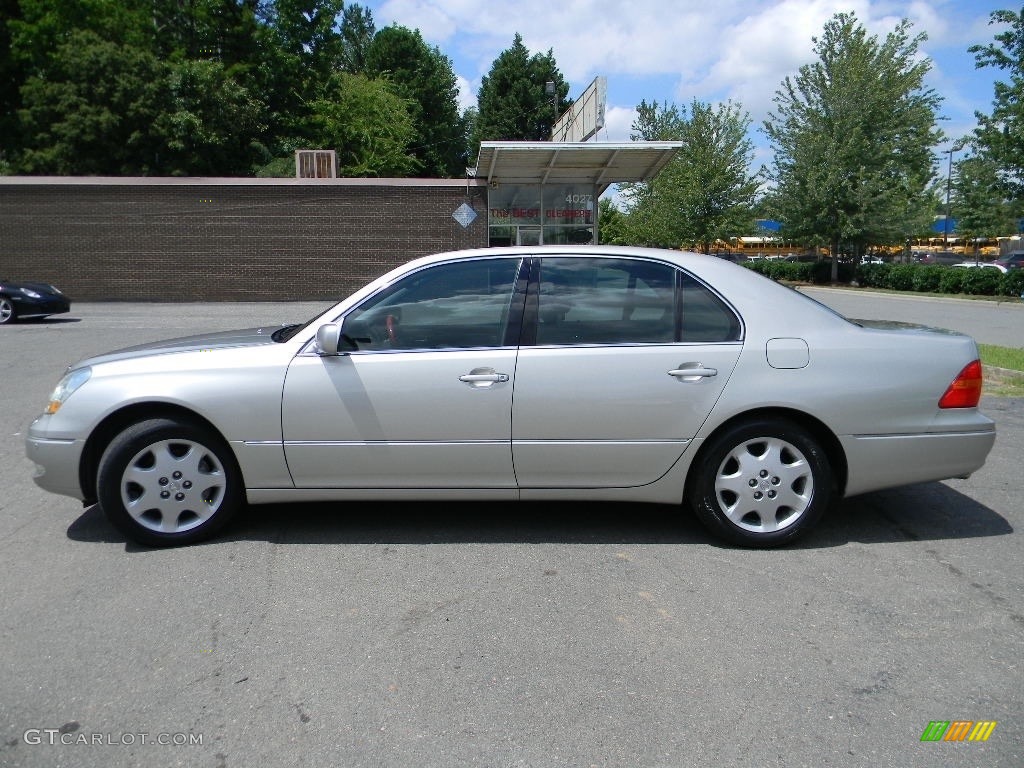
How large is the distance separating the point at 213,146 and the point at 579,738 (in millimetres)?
34658

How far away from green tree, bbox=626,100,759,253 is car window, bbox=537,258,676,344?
115 feet

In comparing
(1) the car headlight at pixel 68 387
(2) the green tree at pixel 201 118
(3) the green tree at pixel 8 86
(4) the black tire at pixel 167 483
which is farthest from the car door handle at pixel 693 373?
(3) the green tree at pixel 8 86

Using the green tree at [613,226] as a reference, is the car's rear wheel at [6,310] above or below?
below

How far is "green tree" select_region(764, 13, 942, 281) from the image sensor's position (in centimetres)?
3272

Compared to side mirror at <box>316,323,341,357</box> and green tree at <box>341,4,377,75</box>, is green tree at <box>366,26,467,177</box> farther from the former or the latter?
side mirror at <box>316,323,341,357</box>

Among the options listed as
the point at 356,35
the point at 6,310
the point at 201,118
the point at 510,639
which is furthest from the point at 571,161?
the point at 356,35

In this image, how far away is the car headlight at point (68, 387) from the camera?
4.56 metres

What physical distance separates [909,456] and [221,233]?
2409 cm

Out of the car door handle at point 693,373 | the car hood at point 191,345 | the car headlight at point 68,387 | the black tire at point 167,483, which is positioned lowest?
the black tire at point 167,483

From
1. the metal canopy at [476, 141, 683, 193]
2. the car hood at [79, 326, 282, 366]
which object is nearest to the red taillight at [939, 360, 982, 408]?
the car hood at [79, 326, 282, 366]

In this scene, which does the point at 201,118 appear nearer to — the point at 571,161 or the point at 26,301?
the point at 26,301

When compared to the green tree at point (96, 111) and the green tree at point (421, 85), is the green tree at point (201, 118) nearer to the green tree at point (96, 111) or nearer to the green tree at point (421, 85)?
the green tree at point (96, 111)

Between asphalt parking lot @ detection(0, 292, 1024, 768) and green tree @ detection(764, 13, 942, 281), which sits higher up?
green tree @ detection(764, 13, 942, 281)

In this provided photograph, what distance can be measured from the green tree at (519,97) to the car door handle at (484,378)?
180 ft
